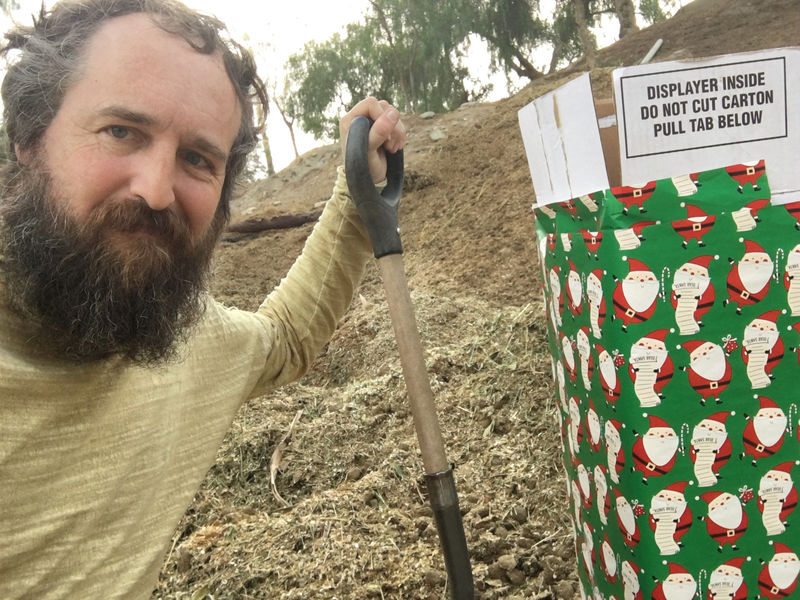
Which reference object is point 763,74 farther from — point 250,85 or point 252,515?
point 252,515

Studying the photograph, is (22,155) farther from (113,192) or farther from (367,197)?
(367,197)

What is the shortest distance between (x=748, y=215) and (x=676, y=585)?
632 mm

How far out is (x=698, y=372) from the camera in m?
1.08

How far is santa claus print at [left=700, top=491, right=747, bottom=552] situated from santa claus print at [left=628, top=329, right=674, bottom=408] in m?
0.20

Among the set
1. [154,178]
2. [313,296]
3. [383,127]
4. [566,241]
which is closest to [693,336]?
[566,241]

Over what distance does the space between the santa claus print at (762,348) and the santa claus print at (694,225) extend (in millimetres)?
169

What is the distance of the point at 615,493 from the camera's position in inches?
46.6

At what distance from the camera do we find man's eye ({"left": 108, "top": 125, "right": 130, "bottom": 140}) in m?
1.38

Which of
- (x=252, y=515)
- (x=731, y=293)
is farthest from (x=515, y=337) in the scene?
(x=731, y=293)

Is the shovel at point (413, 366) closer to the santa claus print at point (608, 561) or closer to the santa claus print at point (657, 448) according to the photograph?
the santa claus print at point (608, 561)

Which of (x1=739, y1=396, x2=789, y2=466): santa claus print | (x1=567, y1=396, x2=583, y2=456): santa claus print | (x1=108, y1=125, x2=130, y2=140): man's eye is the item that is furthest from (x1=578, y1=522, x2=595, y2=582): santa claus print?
(x1=108, y1=125, x2=130, y2=140): man's eye

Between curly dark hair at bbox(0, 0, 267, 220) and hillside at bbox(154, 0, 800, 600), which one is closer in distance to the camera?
curly dark hair at bbox(0, 0, 267, 220)

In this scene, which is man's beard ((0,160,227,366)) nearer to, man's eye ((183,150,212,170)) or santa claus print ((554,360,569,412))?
man's eye ((183,150,212,170))

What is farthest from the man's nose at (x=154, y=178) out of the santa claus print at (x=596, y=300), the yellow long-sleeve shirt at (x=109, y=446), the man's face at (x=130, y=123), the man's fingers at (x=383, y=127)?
the santa claus print at (x=596, y=300)
